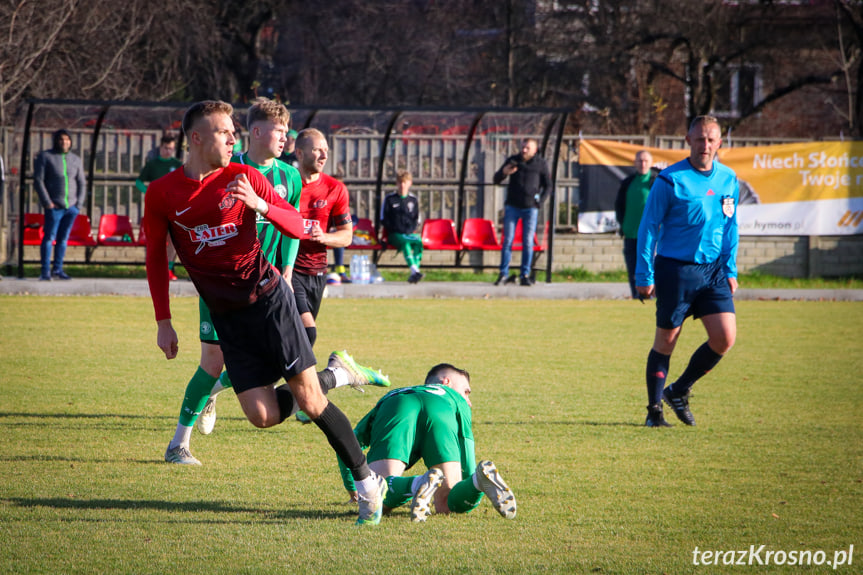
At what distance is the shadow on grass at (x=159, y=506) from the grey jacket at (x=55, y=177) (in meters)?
10.8

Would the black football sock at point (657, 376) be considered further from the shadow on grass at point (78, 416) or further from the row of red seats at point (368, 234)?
the row of red seats at point (368, 234)

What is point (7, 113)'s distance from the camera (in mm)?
21281

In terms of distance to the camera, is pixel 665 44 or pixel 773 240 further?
pixel 665 44

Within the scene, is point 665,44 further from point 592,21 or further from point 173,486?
point 173,486

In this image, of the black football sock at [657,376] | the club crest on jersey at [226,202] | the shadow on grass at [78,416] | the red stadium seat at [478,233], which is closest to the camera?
the club crest on jersey at [226,202]

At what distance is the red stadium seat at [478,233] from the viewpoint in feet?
58.1

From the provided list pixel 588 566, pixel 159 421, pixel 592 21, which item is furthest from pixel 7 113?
pixel 588 566

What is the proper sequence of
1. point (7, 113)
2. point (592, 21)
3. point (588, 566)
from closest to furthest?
point (588, 566)
point (7, 113)
point (592, 21)

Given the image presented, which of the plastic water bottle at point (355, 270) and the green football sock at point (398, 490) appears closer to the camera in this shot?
the green football sock at point (398, 490)

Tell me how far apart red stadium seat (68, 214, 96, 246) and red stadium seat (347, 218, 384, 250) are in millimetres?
4538

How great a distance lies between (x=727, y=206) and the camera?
671 centimetres

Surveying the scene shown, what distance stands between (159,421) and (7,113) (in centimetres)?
1728

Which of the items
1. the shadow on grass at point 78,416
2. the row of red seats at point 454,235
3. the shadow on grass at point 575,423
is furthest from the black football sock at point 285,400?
the row of red seats at point 454,235

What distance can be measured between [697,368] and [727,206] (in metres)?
1.21
